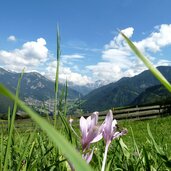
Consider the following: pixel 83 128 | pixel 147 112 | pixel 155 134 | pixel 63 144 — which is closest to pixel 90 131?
pixel 83 128

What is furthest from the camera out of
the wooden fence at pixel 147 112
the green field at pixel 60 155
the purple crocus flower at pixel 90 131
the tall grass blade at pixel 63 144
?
the wooden fence at pixel 147 112

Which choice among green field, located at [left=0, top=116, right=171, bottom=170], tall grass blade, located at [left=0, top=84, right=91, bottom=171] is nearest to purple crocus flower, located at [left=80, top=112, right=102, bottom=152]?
green field, located at [left=0, top=116, right=171, bottom=170]

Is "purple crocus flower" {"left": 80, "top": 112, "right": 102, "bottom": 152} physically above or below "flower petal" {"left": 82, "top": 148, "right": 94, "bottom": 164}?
above

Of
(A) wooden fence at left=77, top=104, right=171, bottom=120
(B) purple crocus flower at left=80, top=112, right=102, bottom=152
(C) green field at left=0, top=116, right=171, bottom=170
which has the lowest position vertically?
(C) green field at left=0, top=116, right=171, bottom=170

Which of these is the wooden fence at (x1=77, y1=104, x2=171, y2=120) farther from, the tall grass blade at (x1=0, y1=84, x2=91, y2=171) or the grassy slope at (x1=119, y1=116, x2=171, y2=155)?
the tall grass blade at (x1=0, y1=84, x2=91, y2=171)

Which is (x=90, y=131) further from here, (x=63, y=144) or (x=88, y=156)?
(x=63, y=144)

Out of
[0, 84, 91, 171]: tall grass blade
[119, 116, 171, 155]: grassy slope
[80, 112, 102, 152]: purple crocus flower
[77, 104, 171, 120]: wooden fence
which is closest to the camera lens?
[0, 84, 91, 171]: tall grass blade

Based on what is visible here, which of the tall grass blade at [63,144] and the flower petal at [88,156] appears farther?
the flower petal at [88,156]

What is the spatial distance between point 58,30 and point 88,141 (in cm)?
31

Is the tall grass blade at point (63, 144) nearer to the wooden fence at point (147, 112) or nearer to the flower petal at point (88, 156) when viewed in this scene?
the flower petal at point (88, 156)

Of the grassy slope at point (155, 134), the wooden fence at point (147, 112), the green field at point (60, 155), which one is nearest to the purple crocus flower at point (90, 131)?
the green field at point (60, 155)

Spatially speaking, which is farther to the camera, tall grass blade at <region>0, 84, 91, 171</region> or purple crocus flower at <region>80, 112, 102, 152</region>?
purple crocus flower at <region>80, 112, 102, 152</region>

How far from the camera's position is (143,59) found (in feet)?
1.36

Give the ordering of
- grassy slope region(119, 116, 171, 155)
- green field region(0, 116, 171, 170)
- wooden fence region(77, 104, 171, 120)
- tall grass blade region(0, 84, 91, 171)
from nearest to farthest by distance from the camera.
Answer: tall grass blade region(0, 84, 91, 171)
green field region(0, 116, 171, 170)
grassy slope region(119, 116, 171, 155)
wooden fence region(77, 104, 171, 120)
